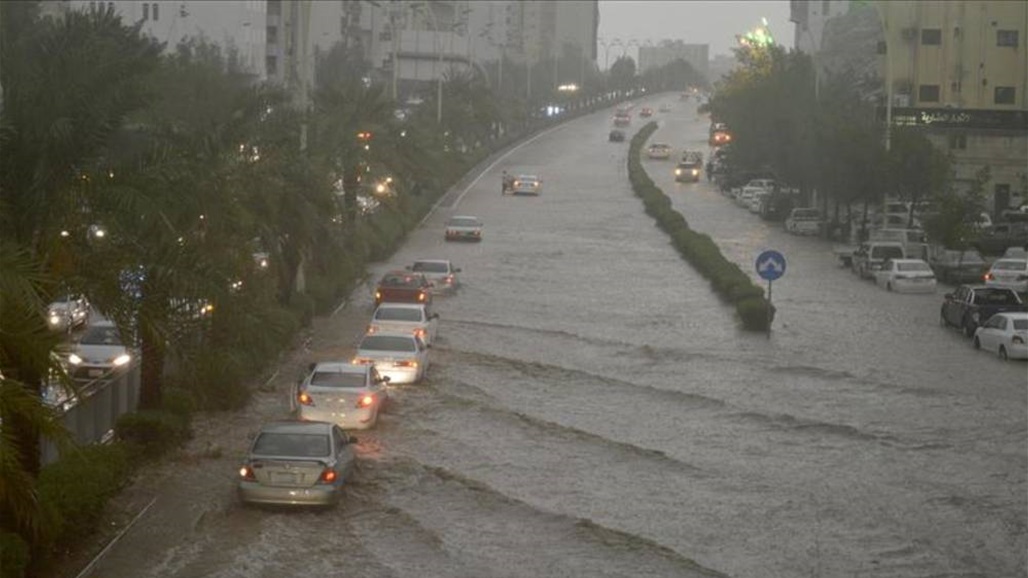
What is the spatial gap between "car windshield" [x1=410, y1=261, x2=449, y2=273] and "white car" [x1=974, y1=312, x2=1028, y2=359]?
14.8m

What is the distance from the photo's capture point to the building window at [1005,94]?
75688mm

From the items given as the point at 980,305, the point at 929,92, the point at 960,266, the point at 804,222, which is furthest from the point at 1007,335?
the point at 929,92

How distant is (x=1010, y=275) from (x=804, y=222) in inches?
776

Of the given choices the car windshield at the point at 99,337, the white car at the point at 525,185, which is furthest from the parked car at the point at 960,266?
the car windshield at the point at 99,337

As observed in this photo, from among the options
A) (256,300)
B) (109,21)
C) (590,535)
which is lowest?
(590,535)

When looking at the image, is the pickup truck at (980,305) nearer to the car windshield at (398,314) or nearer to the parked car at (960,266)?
the parked car at (960,266)

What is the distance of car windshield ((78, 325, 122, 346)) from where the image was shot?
29.2 meters

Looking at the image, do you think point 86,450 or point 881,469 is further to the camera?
point 881,469

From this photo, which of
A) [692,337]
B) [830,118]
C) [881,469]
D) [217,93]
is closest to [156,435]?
[881,469]

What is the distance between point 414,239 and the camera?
6016 cm

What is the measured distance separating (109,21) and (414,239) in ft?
135

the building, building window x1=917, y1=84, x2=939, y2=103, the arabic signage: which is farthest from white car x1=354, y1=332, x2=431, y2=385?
building window x1=917, y1=84, x2=939, y2=103

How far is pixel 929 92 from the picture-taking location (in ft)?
260

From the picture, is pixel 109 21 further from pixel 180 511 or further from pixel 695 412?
pixel 695 412
